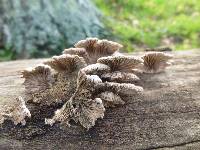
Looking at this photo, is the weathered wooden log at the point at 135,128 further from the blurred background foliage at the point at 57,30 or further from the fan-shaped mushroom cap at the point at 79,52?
the blurred background foliage at the point at 57,30

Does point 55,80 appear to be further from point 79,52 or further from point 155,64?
point 155,64

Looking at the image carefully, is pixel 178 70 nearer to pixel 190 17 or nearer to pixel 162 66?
pixel 162 66

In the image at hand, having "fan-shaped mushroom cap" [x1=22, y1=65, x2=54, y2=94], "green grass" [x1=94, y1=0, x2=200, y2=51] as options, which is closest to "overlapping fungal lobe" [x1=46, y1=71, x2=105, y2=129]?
"fan-shaped mushroom cap" [x1=22, y1=65, x2=54, y2=94]

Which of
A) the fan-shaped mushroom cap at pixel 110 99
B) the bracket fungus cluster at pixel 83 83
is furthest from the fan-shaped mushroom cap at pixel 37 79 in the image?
the fan-shaped mushroom cap at pixel 110 99

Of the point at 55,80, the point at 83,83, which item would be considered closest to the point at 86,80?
the point at 83,83

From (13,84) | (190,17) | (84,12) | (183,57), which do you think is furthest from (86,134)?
(190,17)
